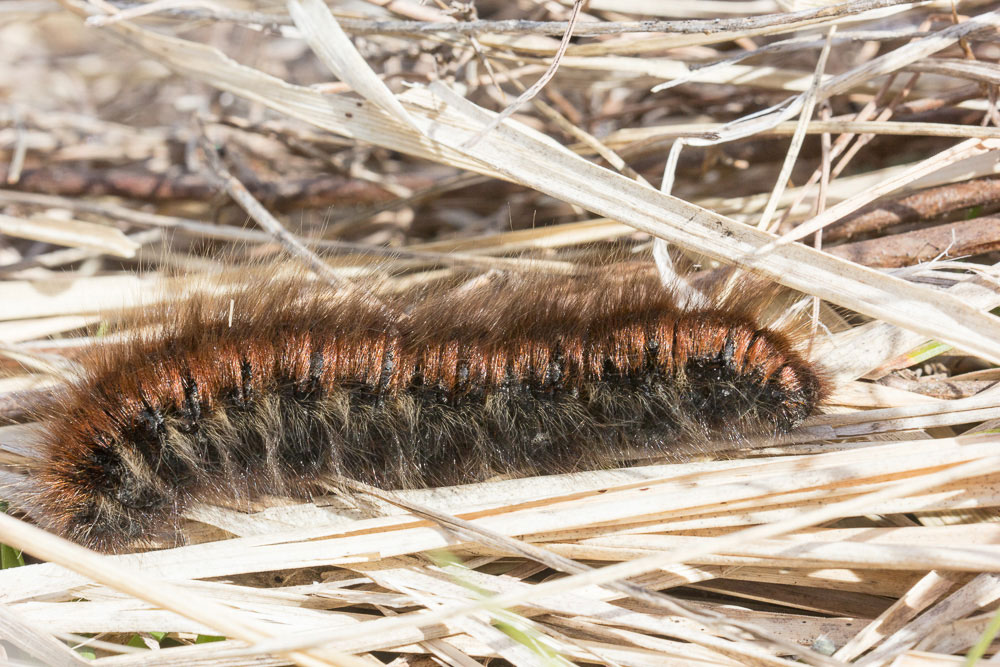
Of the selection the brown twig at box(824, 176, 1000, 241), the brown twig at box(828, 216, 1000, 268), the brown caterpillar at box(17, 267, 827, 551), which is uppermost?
the brown twig at box(824, 176, 1000, 241)

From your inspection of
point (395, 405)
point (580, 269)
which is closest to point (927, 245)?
point (580, 269)

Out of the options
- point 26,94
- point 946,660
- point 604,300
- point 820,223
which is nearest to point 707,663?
point 946,660

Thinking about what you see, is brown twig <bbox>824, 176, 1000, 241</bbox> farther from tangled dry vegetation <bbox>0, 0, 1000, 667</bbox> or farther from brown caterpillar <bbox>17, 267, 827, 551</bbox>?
brown caterpillar <bbox>17, 267, 827, 551</bbox>

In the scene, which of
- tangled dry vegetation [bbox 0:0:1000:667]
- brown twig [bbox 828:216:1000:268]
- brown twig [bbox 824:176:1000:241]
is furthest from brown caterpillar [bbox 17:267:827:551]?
brown twig [bbox 824:176:1000:241]

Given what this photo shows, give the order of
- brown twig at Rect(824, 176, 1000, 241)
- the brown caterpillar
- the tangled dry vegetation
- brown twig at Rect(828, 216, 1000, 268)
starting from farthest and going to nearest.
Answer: brown twig at Rect(824, 176, 1000, 241)
brown twig at Rect(828, 216, 1000, 268)
the brown caterpillar
the tangled dry vegetation

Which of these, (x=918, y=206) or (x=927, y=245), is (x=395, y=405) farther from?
(x=918, y=206)

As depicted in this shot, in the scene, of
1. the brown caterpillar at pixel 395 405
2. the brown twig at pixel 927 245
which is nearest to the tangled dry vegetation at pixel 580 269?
the brown twig at pixel 927 245
